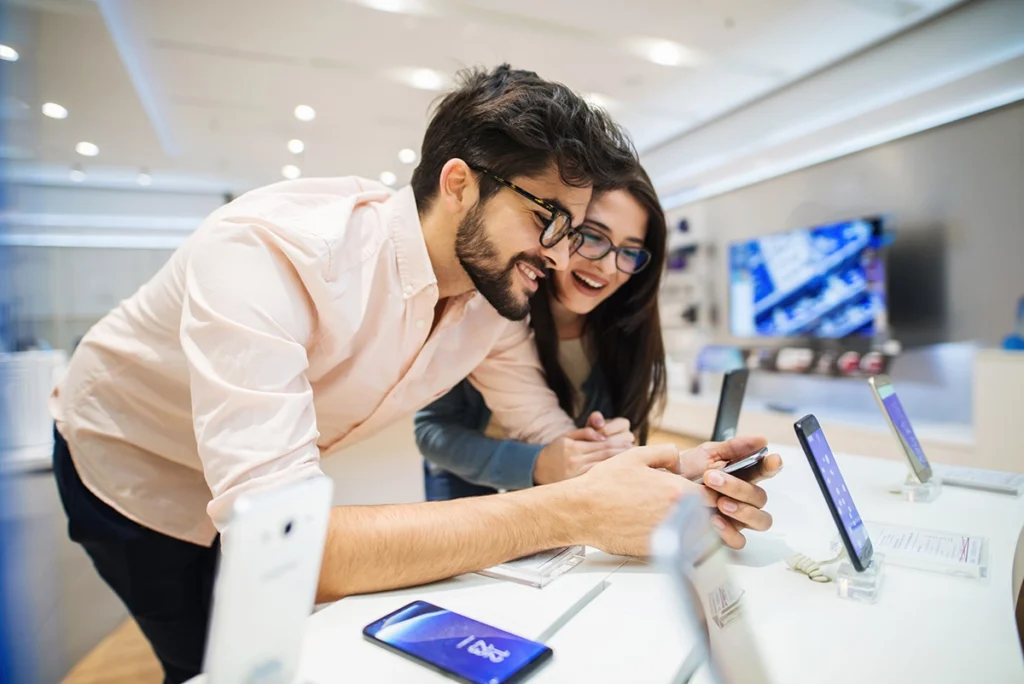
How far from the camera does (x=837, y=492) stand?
784 millimetres

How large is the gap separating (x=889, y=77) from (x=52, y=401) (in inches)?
186

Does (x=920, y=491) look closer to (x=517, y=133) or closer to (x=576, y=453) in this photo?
(x=576, y=453)

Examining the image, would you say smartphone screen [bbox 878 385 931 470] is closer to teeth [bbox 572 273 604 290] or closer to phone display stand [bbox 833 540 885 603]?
phone display stand [bbox 833 540 885 603]

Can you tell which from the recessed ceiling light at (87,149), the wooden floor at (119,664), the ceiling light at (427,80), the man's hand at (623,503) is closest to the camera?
the man's hand at (623,503)

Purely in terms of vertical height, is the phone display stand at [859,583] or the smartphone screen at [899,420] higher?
the smartphone screen at [899,420]

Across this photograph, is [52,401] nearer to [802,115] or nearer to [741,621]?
[741,621]

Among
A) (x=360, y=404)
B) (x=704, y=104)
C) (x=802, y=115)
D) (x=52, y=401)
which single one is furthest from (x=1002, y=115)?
(x=52, y=401)

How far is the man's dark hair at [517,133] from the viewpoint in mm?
1059

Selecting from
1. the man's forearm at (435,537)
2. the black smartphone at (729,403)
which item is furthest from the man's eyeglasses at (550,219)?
the black smartphone at (729,403)

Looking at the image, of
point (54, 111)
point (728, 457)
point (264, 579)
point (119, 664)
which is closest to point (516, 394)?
point (728, 457)

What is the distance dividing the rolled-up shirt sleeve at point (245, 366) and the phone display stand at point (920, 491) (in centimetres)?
118

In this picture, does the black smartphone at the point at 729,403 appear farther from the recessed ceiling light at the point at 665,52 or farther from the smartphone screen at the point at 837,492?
the recessed ceiling light at the point at 665,52

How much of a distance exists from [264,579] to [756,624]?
1.85 feet

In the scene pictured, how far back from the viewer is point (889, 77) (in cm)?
380
